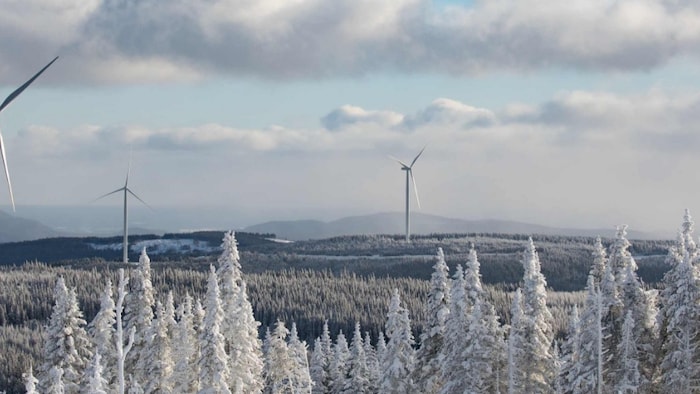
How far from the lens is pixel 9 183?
236 feet

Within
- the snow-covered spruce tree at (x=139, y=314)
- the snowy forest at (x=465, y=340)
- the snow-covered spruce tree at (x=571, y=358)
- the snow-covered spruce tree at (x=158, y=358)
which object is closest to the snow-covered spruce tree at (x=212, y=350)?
the snowy forest at (x=465, y=340)

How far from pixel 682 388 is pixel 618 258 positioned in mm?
8051

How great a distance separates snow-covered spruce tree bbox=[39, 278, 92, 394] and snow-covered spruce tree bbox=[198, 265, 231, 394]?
31.0 ft

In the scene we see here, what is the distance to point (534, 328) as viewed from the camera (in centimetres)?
5916

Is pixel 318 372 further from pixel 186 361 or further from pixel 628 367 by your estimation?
pixel 628 367

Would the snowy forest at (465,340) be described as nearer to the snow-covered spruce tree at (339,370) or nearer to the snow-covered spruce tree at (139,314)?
the snow-covered spruce tree at (139,314)

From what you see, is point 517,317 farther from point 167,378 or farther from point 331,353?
point 331,353

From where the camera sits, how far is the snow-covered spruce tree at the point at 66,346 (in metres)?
65.8

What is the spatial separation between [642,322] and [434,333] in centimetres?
1329

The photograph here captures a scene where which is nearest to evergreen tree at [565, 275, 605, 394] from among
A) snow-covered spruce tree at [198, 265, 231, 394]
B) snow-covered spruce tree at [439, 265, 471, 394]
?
snow-covered spruce tree at [439, 265, 471, 394]

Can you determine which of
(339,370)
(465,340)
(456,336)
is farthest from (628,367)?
(339,370)

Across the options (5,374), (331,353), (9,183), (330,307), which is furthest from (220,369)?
(330,307)

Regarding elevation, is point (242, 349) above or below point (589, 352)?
below

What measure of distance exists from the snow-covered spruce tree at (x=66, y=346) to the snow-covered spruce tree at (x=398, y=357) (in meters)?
19.3
